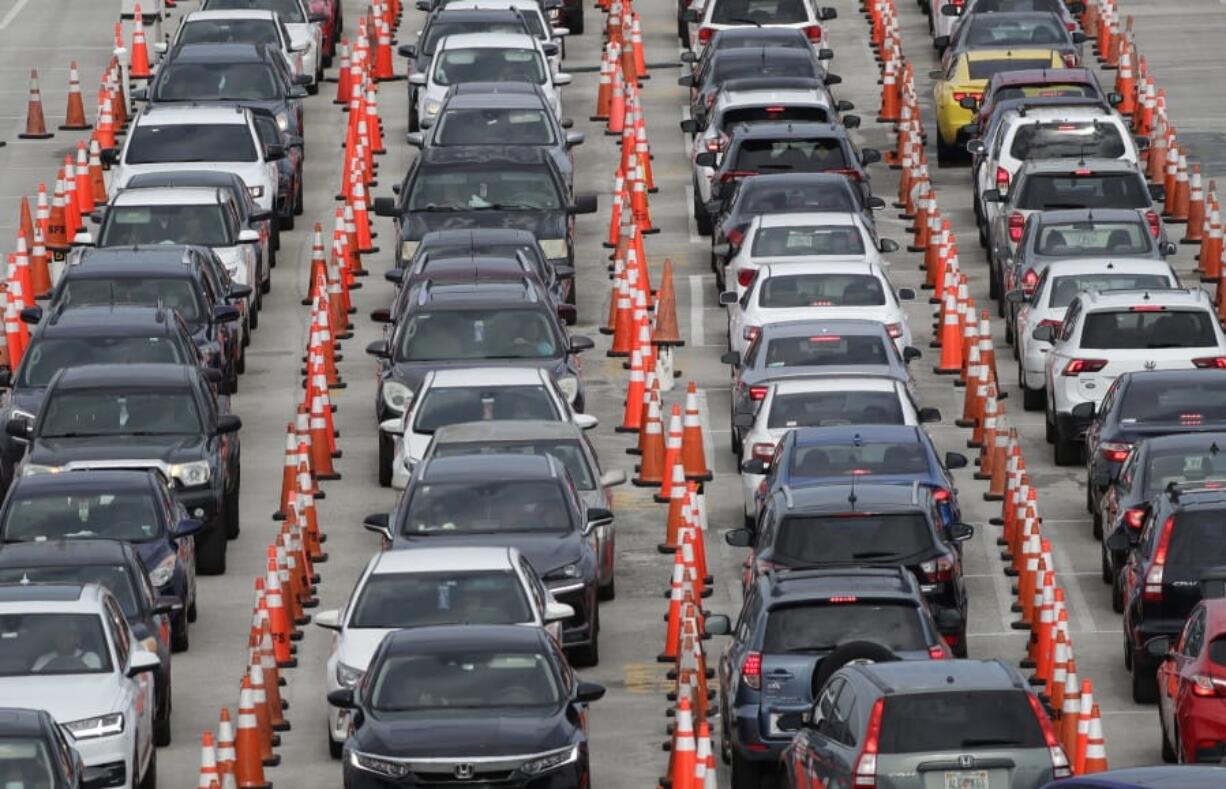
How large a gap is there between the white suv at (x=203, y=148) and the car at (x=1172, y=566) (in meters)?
17.1

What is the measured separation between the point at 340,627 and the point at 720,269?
15.2 meters

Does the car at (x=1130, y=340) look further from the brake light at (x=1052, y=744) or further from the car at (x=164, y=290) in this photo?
the brake light at (x=1052, y=744)

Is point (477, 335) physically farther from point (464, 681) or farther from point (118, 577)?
point (464, 681)

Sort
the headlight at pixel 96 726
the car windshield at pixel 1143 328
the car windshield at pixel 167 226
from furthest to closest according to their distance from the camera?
the car windshield at pixel 167 226 < the car windshield at pixel 1143 328 < the headlight at pixel 96 726

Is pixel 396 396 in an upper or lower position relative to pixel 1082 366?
lower

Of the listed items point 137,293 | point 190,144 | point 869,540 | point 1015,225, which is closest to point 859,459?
point 869,540

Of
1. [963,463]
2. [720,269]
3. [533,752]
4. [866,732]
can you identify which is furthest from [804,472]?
[720,269]

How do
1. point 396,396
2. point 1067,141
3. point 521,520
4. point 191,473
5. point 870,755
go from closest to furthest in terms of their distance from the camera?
point 870,755 < point 521,520 < point 191,473 < point 396,396 < point 1067,141

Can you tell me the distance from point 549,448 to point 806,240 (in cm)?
820

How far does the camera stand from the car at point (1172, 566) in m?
26.5

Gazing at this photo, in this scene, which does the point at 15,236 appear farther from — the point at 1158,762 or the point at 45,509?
the point at 1158,762

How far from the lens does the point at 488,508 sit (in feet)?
95.1

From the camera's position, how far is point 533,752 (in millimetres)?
23141

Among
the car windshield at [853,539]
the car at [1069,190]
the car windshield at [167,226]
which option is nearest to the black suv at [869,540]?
the car windshield at [853,539]
